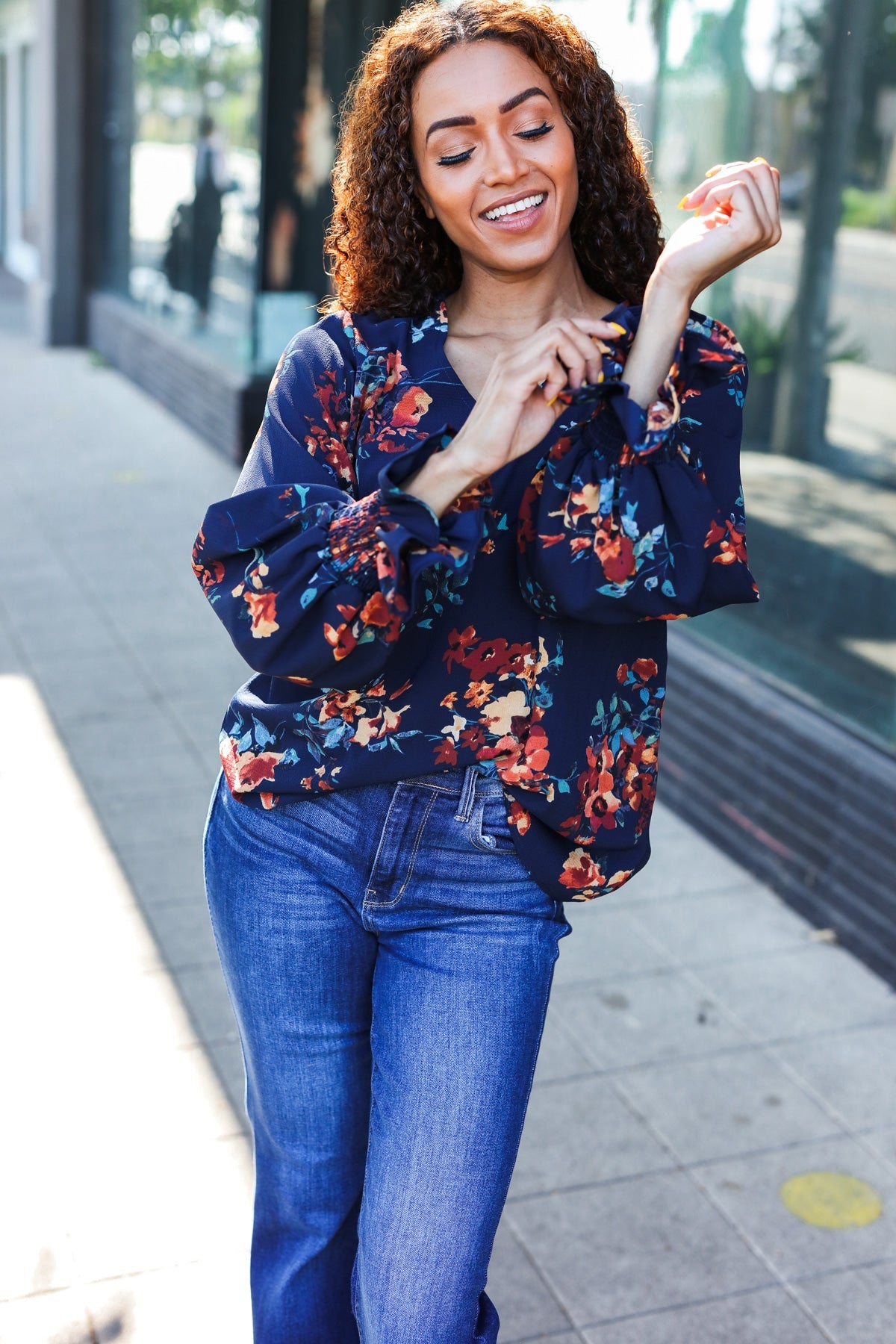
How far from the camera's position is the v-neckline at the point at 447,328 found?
1.93 meters

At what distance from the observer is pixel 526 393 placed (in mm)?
1714

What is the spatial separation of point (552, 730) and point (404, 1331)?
2.41 ft

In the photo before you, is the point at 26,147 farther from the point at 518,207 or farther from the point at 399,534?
the point at 399,534

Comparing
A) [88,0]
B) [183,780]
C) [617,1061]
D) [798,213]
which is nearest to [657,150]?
A: [798,213]

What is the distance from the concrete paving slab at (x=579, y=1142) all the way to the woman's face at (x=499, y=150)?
1.97m

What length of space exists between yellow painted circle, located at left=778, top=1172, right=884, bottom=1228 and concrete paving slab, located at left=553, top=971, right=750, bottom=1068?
498 mm

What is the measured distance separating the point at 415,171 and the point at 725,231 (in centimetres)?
46

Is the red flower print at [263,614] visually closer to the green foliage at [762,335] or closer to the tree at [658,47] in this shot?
the green foliage at [762,335]

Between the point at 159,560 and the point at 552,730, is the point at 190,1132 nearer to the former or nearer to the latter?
the point at 552,730

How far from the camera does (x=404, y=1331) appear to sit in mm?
1845

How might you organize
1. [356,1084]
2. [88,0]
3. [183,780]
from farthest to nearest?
[88,0] < [183,780] < [356,1084]

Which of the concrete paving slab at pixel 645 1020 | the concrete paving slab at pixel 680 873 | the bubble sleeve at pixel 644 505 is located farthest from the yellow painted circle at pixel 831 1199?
the bubble sleeve at pixel 644 505

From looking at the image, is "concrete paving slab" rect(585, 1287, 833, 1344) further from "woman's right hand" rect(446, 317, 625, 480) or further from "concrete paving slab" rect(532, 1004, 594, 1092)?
"woman's right hand" rect(446, 317, 625, 480)

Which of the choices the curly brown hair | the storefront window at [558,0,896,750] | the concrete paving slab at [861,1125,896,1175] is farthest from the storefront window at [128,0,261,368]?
the curly brown hair
